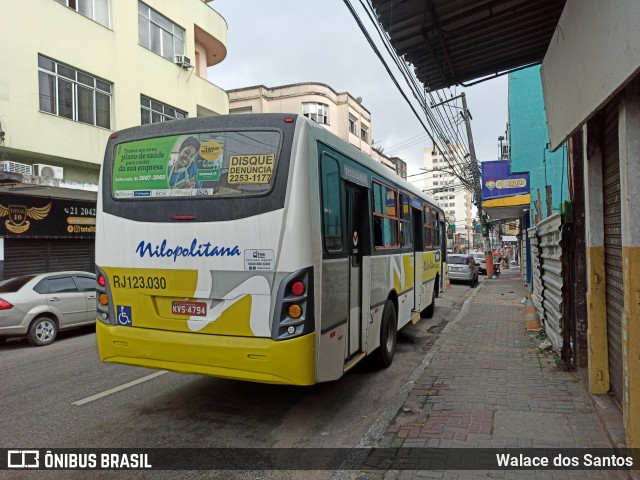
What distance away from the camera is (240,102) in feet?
111

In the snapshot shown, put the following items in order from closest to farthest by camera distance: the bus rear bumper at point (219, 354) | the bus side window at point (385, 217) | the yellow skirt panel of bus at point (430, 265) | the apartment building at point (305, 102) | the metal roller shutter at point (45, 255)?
the bus rear bumper at point (219, 354), the bus side window at point (385, 217), the yellow skirt panel of bus at point (430, 265), the metal roller shutter at point (45, 255), the apartment building at point (305, 102)

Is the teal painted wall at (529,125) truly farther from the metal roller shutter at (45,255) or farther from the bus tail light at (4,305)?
the metal roller shutter at (45,255)

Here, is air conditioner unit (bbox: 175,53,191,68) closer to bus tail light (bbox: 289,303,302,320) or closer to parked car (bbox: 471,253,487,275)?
bus tail light (bbox: 289,303,302,320)

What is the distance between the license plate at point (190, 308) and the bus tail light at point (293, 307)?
749mm

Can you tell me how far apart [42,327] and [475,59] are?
892cm

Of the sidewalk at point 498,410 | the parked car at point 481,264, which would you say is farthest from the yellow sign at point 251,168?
the parked car at point 481,264

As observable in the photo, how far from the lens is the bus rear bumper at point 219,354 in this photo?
4.05 metres

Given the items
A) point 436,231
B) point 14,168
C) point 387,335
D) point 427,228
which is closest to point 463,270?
point 436,231

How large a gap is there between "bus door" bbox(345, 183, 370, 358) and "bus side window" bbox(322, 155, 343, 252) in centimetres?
31

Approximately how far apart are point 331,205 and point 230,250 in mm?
1124

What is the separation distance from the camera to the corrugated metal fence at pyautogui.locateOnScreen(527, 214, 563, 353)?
6.27 m

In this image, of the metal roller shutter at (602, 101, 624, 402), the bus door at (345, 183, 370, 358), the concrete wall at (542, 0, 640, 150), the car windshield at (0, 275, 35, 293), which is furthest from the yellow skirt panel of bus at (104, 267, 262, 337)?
the car windshield at (0, 275, 35, 293)

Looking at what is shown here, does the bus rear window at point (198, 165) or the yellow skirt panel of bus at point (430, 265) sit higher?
the bus rear window at point (198, 165)

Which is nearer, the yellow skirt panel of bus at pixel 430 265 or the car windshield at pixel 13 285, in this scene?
the car windshield at pixel 13 285
